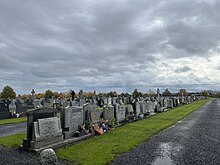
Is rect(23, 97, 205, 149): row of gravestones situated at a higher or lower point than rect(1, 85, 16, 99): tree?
lower

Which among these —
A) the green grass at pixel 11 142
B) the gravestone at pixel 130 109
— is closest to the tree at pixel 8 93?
the gravestone at pixel 130 109

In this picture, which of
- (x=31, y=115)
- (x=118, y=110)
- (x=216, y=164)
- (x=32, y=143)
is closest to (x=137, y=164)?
(x=216, y=164)

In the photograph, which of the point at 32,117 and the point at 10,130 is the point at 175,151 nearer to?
the point at 32,117

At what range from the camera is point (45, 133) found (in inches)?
374

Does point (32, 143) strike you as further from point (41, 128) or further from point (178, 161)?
point (178, 161)

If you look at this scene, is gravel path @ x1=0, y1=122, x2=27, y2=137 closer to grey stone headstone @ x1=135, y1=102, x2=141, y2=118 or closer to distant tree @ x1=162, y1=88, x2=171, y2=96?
grey stone headstone @ x1=135, y1=102, x2=141, y2=118

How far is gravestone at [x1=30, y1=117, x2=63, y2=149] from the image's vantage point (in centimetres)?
900

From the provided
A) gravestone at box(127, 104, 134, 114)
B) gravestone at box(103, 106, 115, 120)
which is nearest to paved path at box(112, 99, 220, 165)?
gravestone at box(103, 106, 115, 120)

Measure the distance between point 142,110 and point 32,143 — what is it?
1601 centimetres

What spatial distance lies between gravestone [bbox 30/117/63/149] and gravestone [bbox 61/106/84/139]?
3.09 ft

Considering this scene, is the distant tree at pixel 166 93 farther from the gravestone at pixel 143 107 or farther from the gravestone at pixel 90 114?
the gravestone at pixel 90 114

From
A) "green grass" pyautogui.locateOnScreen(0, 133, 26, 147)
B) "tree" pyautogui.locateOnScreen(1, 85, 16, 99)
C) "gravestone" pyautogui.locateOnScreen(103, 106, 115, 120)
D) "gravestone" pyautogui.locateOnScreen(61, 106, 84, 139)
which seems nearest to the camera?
"green grass" pyautogui.locateOnScreen(0, 133, 26, 147)

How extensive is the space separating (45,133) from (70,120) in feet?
7.78

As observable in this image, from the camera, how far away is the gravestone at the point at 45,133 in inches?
354
